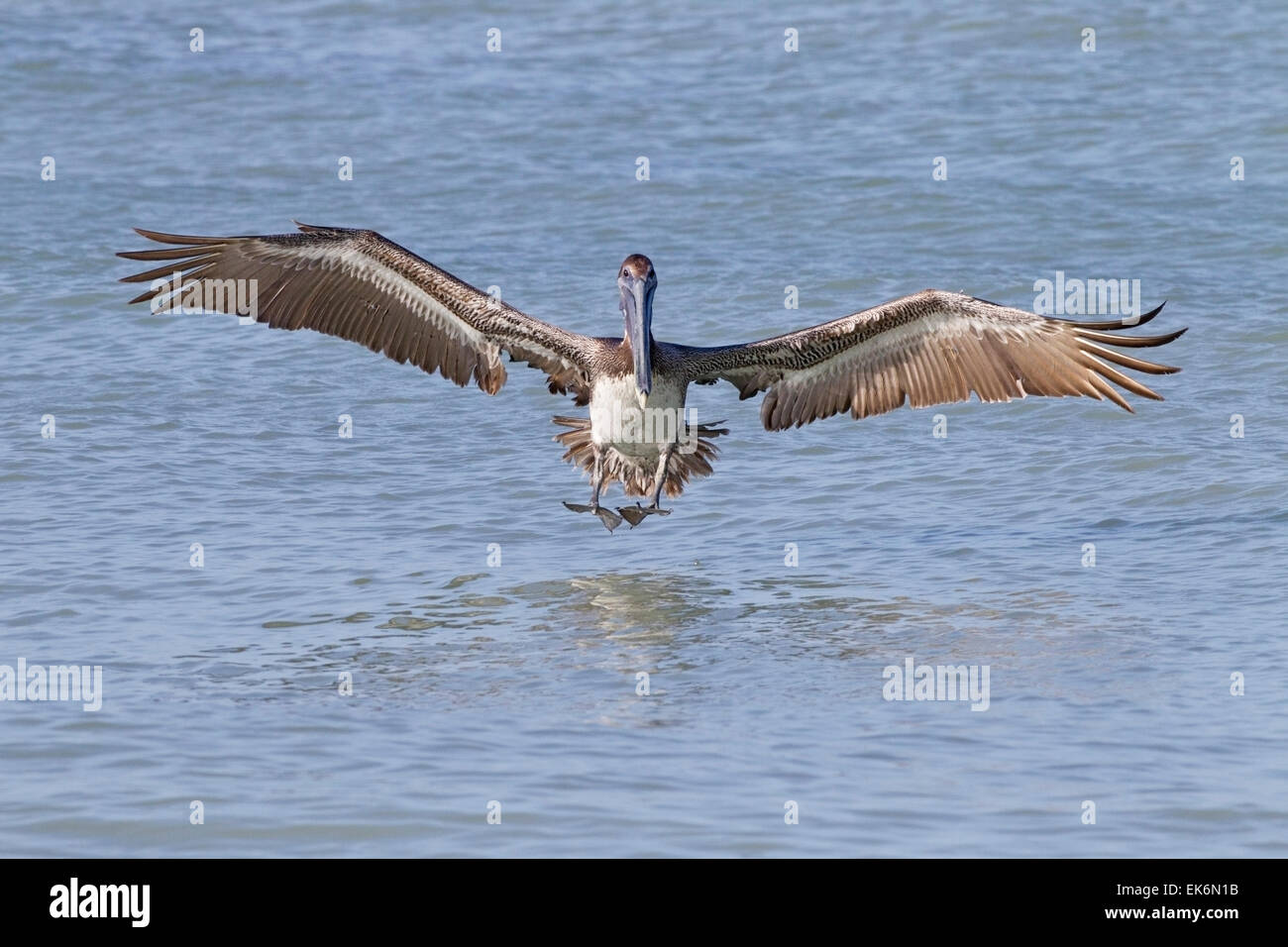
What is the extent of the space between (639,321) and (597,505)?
3.36 ft

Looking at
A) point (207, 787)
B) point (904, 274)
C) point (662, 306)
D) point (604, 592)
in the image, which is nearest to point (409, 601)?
point (604, 592)

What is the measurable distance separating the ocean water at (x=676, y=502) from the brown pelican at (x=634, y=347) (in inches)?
26.3

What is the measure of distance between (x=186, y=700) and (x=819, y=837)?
2630 mm

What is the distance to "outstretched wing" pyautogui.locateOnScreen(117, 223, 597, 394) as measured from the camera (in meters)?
8.88

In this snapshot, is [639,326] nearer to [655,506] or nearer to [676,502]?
[655,506]

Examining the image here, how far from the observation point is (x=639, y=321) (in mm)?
8641

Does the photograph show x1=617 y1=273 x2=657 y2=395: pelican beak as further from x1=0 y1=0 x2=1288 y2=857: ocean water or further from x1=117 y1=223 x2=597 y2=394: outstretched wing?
x1=0 y1=0 x2=1288 y2=857: ocean water

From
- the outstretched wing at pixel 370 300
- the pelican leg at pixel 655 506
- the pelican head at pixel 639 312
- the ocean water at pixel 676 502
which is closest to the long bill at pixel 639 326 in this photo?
the pelican head at pixel 639 312

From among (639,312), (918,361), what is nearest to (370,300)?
(639,312)

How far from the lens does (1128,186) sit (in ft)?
53.2

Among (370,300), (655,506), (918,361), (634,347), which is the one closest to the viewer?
(634,347)

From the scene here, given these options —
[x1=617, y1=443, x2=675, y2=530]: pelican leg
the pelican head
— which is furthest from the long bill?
[x1=617, y1=443, x2=675, y2=530]: pelican leg

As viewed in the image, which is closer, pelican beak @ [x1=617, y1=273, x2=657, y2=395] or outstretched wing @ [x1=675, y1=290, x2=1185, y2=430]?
pelican beak @ [x1=617, y1=273, x2=657, y2=395]

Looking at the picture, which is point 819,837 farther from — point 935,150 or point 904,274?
point 935,150
